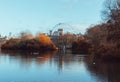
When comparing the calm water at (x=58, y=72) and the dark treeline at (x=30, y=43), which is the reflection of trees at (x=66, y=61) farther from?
the dark treeline at (x=30, y=43)

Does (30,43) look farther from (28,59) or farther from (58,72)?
(58,72)

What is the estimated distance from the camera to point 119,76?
28734 millimetres

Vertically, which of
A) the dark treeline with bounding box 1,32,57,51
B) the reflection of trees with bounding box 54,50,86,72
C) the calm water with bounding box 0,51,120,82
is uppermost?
the dark treeline with bounding box 1,32,57,51

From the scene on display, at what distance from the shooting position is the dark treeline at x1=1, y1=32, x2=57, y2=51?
9731cm

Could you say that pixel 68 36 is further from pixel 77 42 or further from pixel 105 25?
pixel 105 25

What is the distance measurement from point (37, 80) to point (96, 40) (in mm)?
42405

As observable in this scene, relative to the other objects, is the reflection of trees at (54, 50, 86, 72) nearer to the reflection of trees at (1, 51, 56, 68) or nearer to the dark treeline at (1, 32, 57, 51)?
the reflection of trees at (1, 51, 56, 68)

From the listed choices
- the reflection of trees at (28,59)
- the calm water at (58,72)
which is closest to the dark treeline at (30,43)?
the reflection of trees at (28,59)

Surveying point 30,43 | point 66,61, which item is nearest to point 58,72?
point 66,61

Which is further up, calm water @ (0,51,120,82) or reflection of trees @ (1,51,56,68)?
reflection of trees @ (1,51,56,68)

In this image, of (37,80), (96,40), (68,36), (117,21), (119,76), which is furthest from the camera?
(68,36)

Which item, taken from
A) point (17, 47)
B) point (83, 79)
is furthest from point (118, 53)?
point (17, 47)

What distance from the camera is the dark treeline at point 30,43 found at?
9731 cm

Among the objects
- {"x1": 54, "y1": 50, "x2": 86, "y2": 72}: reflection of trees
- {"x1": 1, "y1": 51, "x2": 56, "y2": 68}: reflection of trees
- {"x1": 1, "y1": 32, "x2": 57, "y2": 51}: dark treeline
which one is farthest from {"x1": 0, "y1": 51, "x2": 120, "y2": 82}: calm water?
{"x1": 1, "y1": 32, "x2": 57, "y2": 51}: dark treeline
